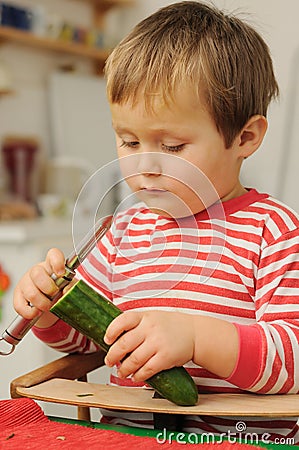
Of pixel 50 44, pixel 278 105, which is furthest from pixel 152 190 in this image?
pixel 50 44

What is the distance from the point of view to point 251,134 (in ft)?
2.65

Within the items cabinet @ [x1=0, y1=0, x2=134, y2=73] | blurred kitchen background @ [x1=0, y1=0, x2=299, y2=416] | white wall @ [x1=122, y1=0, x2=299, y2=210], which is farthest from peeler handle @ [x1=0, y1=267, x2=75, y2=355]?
cabinet @ [x1=0, y1=0, x2=134, y2=73]

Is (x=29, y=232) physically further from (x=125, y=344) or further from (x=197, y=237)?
(x=125, y=344)

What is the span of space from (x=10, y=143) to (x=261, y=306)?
5.70 feet

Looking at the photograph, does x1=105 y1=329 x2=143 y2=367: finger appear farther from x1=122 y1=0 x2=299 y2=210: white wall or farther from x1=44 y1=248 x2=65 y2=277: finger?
x1=122 y1=0 x2=299 y2=210: white wall

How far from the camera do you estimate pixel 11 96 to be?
2410 mm

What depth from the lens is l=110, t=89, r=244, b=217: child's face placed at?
713 mm

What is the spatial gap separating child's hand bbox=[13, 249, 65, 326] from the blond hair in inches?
7.3

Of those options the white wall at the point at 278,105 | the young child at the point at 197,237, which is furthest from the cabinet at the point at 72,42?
the young child at the point at 197,237

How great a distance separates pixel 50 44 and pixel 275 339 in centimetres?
193

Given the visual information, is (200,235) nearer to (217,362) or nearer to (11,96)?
(217,362)

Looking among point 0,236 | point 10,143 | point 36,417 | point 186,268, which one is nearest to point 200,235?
point 186,268

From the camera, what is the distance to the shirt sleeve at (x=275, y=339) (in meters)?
0.68

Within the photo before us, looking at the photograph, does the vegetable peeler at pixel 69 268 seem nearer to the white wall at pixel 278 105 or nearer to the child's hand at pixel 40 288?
the child's hand at pixel 40 288
